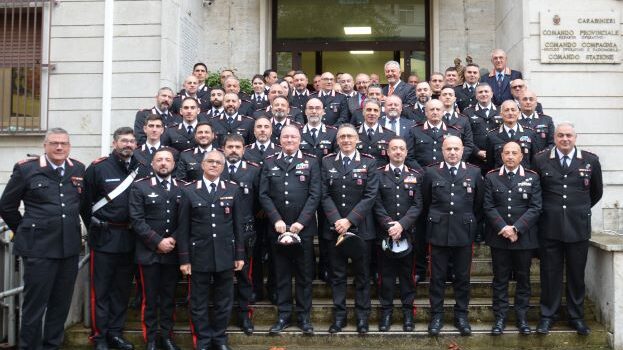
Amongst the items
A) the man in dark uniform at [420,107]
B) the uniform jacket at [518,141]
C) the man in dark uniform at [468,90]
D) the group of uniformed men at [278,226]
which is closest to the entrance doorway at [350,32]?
the man in dark uniform at [468,90]

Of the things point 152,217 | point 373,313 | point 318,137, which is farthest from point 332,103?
point 152,217

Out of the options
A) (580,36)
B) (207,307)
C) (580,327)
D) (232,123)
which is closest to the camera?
(207,307)

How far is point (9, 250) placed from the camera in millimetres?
6367

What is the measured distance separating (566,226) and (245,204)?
11.3ft

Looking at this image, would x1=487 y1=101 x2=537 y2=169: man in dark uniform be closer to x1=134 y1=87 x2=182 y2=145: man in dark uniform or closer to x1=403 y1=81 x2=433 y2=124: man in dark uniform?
x1=403 y1=81 x2=433 y2=124: man in dark uniform

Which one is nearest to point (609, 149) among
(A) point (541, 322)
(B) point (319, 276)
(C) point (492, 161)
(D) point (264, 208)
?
(C) point (492, 161)

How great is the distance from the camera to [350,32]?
1308 centimetres

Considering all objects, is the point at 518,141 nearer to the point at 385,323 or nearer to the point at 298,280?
the point at 385,323

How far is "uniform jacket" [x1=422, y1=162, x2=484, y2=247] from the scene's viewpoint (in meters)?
6.20

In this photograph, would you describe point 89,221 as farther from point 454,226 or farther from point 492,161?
point 492,161

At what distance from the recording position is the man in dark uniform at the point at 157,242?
588 centimetres

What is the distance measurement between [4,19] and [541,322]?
9.83 m

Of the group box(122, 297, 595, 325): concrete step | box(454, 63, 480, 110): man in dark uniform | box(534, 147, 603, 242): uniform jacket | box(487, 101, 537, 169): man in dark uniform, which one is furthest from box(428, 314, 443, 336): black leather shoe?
box(454, 63, 480, 110): man in dark uniform

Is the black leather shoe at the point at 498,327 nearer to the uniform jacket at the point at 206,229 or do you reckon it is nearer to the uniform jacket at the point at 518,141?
the uniform jacket at the point at 518,141
